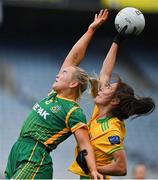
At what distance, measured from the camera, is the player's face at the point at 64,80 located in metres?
5.94

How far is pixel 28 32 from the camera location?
13414mm

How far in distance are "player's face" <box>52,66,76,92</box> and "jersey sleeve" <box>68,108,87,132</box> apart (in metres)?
0.26

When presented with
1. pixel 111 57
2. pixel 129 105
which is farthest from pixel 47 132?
pixel 111 57

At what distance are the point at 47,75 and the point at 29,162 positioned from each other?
24.1 feet

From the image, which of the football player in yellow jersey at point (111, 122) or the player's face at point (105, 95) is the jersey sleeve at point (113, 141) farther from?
the player's face at point (105, 95)

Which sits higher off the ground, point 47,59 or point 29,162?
point 47,59

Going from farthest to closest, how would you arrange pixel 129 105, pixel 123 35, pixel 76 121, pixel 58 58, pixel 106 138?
pixel 58 58
pixel 123 35
pixel 129 105
pixel 106 138
pixel 76 121

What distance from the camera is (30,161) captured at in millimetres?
5816

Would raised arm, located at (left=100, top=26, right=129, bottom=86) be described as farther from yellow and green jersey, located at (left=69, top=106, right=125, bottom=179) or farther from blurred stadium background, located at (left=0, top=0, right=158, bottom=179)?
blurred stadium background, located at (left=0, top=0, right=158, bottom=179)

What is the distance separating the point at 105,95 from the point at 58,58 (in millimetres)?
7184

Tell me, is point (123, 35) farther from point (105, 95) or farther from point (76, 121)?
point (76, 121)

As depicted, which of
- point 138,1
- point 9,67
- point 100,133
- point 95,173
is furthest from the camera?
point 9,67

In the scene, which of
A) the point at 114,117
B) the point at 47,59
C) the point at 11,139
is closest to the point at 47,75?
the point at 47,59

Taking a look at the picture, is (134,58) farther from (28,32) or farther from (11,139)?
(11,139)
